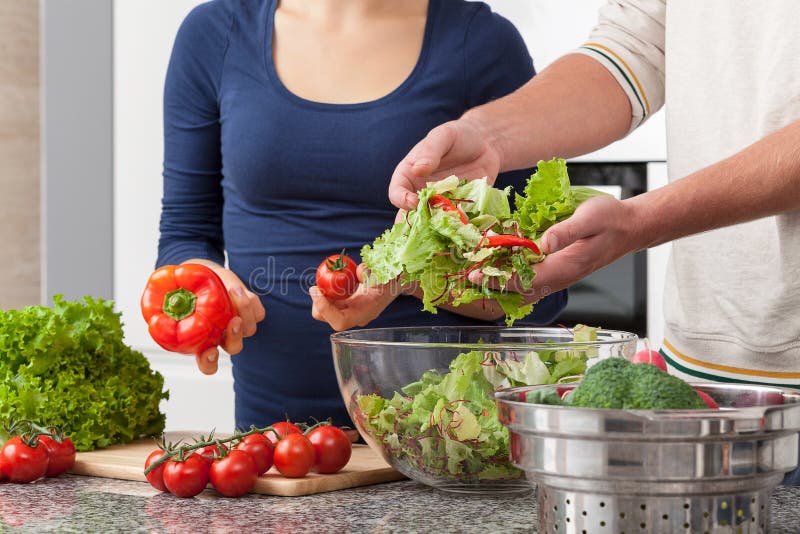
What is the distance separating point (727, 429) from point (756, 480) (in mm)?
74

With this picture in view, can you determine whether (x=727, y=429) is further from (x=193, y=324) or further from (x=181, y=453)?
(x=193, y=324)

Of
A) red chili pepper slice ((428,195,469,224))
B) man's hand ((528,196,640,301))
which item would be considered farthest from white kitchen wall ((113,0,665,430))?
man's hand ((528,196,640,301))

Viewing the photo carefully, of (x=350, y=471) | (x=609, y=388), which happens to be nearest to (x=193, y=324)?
(x=350, y=471)

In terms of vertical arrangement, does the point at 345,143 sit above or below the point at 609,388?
above

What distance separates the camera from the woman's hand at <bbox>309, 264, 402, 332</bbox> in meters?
1.51

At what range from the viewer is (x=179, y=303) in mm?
1747

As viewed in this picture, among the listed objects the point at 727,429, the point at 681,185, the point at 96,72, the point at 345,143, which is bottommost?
the point at 727,429

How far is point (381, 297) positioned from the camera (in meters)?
1.54

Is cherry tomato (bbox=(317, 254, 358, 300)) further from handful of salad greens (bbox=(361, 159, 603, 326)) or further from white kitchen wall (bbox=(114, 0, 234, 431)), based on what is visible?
white kitchen wall (bbox=(114, 0, 234, 431))

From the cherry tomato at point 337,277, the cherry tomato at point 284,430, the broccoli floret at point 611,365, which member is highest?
the cherry tomato at point 337,277

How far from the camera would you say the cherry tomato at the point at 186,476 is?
44.4 inches

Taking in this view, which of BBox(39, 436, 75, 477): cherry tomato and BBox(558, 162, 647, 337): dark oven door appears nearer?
BBox(39, 436, 75, 477): cherry tomato

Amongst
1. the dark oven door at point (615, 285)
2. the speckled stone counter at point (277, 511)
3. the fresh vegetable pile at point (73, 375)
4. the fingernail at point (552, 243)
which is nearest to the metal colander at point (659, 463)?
the speckled stone counter at point (277, 511)

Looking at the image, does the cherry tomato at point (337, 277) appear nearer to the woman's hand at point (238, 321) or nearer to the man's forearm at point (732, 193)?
the woman's hand at point (238, 321)
